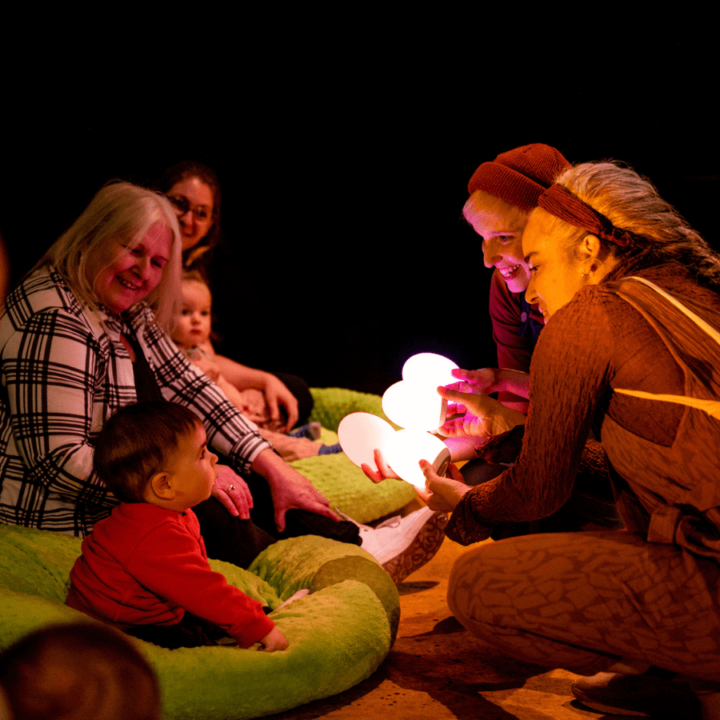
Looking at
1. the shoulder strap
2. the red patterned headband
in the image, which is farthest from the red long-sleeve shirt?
the red patterned headband

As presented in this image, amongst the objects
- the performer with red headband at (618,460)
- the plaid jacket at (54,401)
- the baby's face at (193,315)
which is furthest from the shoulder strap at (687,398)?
the baby's face at (193,315)

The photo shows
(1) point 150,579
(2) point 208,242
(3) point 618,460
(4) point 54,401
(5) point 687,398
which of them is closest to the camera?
(5) point 687,398

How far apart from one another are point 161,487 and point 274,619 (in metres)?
0.44

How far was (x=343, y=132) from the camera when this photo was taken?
3.83m

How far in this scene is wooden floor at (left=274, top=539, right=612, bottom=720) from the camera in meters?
1.54

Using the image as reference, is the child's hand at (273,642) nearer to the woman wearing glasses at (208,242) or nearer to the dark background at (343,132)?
the woman wearing glasses at (208,242)

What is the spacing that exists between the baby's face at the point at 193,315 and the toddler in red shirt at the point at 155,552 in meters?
1.95

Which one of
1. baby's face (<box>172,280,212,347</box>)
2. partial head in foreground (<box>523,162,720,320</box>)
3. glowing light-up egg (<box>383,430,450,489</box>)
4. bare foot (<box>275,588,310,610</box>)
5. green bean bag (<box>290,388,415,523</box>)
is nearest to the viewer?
partial head in foreground (<box>523,162,720,320</box>)

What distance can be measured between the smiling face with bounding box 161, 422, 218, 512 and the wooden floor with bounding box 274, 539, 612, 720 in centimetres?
50

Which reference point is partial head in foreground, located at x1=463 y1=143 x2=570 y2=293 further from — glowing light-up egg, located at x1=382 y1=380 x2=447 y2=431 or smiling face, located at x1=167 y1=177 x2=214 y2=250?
smiling face, located at x1=167 y1=177 x2=214 y2=250

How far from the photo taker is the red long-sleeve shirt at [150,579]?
1494mm

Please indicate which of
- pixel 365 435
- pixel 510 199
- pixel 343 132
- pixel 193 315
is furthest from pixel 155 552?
pixel 343 132

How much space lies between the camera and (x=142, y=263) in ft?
6.98

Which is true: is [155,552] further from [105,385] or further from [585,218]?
[585,218]
